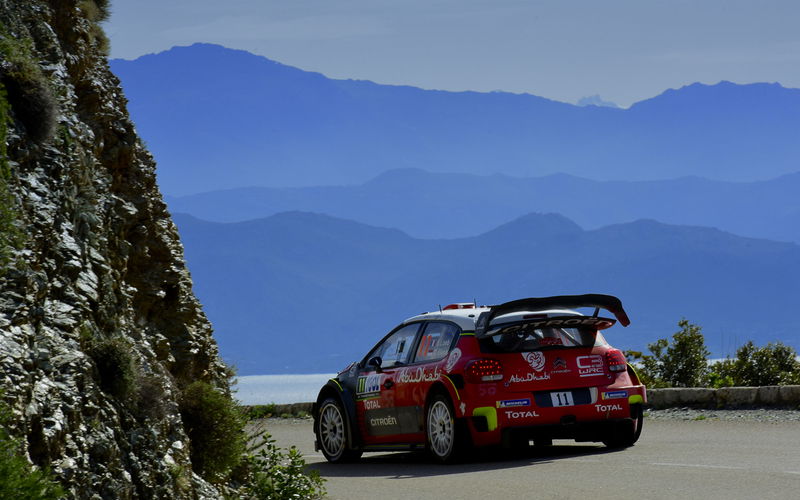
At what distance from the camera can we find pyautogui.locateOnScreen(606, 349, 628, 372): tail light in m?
13.1

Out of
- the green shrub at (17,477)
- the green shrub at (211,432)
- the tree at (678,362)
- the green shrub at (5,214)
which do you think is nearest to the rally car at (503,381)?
the green shrub at (211,432)

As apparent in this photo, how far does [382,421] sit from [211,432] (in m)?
5.39

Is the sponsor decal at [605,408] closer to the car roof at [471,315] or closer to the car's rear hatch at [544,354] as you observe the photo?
the car's rear hatch at [544,354]

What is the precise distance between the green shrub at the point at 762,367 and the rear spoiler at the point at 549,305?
8.92 meters

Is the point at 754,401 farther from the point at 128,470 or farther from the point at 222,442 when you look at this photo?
the point at 128,470

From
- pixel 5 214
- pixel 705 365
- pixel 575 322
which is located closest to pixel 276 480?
pixel 5 214

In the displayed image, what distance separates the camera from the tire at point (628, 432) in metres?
13.3

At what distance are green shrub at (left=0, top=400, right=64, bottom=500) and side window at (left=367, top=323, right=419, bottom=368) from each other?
8379 millimetres

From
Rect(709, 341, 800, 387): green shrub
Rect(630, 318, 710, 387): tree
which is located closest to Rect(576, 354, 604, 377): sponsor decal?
Rect(709, 341, 800, 387): green shrub

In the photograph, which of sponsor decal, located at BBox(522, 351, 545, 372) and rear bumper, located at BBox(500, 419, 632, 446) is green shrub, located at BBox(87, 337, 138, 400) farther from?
sponsor decal, located at BBox(522, 351, 545, 372)

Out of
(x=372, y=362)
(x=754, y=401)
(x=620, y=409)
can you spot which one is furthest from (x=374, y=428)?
(x=754, y=401)

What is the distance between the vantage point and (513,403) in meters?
12.4

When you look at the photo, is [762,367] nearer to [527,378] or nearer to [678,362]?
[678,362]

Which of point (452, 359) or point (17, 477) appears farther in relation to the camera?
point (452, 359)
